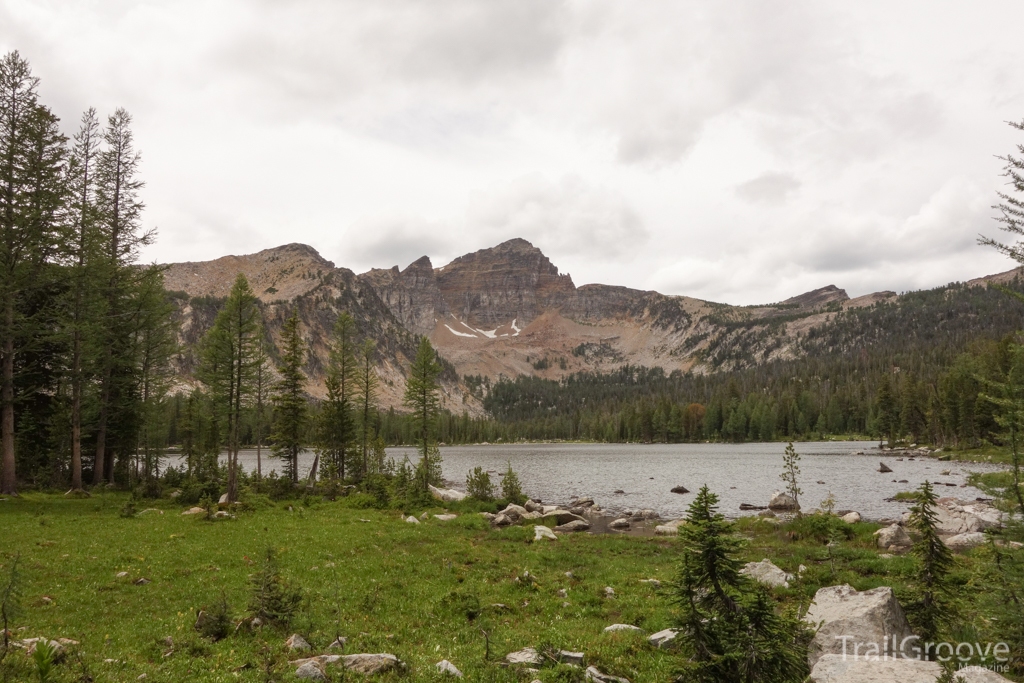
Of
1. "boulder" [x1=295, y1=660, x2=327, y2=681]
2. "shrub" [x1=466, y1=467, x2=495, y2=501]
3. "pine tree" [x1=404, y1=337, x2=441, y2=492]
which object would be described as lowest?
"shrub" [x1=466, y1=467, x2=495, y2=501]

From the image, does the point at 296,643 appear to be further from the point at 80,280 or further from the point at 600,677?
the point at 80,280

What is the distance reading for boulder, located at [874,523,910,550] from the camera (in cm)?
2449

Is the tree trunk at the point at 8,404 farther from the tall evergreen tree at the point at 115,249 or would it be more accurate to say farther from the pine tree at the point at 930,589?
the pine tree at the point at 930,589

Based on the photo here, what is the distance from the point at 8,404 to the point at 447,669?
3203cm

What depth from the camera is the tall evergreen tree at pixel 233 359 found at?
118 ft

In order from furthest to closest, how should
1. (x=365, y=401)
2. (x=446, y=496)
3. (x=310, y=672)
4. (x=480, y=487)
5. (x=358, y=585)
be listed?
(x=365, y=401) < (x=446, y=496) < (x=480, y=487) < (x=358, y=585) < (x=310, y=672)

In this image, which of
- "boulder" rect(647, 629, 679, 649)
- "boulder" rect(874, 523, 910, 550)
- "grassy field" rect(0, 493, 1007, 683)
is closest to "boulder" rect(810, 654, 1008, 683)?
"grassy field" rect(0, 493, 1007, 683)

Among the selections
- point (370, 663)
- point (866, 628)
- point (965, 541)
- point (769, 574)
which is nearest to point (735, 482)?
point (965, 541)

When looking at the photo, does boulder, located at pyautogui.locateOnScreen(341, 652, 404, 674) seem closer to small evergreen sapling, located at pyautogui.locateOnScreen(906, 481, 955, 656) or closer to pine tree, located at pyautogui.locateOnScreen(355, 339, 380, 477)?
small evergreen sapling, located at pyautogui.locateOnScreen(906, 481, 955, 656)

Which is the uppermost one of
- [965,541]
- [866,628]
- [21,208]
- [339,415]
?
[21,208]

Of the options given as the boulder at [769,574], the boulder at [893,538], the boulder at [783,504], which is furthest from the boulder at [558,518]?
the boulder at [769,574]

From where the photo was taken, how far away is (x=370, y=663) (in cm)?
966

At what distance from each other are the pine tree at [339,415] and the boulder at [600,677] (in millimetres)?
44355

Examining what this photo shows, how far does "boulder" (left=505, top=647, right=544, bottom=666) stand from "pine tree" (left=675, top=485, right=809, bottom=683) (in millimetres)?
3932
